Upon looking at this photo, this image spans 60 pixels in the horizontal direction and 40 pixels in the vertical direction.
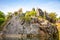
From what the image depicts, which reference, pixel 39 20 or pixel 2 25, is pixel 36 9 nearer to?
pixel 39 20

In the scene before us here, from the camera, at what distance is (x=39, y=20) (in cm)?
5259

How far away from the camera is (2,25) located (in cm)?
5256

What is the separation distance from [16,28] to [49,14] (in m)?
13.0

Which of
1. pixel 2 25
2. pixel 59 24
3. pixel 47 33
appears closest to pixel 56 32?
pixel 47 33

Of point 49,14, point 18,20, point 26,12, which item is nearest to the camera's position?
point 18,20

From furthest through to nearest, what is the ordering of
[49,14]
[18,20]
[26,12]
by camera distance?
[49,14] < [26,12] < [18,20]

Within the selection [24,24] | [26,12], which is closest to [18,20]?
[24,24]

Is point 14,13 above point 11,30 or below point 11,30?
above

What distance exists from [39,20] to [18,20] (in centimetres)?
455

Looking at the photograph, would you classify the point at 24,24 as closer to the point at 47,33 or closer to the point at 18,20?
the point at 18,20

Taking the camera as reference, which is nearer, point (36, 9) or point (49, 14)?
point (36, 9)

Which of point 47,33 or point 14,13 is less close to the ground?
point 14,13

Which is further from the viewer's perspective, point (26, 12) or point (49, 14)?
point (49, 14)

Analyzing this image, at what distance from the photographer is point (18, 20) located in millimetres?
51562
